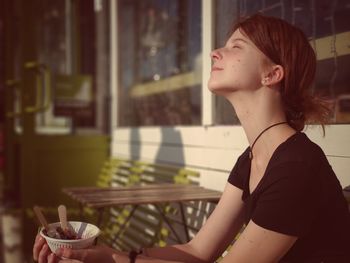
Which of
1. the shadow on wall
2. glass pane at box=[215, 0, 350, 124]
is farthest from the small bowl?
the shadow on wall

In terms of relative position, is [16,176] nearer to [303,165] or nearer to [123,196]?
[123,196]

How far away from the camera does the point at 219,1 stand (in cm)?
315

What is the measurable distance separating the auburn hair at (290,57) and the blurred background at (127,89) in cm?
57

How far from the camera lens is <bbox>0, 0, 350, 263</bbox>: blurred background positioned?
8.38ft

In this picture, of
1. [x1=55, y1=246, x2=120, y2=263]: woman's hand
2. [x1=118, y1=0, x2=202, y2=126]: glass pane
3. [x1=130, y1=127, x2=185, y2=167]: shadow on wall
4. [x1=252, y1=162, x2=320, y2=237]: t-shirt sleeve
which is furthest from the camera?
[x1=118, y1=0, x2=202, y2=126]: glass pane

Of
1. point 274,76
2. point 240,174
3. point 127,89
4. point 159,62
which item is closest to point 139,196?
point 240,174

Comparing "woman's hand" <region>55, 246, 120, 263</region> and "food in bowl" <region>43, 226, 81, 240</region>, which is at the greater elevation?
"food in bowl" <region>43, 226, 81, 240</region>

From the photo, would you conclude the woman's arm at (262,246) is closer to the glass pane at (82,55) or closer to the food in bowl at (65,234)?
the food in bowl at (65,234)

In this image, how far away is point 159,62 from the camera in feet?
14.8

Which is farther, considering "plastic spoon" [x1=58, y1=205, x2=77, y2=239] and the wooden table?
the wooden table

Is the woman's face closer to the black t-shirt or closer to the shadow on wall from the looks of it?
the black t-shirt

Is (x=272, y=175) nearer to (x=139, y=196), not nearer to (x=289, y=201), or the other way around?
(x=289, y=201)

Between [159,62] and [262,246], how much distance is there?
341 cm

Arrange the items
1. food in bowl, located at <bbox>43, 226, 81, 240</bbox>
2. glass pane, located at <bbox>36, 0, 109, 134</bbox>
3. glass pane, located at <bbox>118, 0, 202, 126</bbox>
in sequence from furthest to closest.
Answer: glass pane, located at <bbox>36, 0, 109, 134</bbox> → glass pane, located at <bbox>118, 0, 202, 126</bbox> → food in bowl, located at <bbox>43, 226, 81, 240</bbox>
